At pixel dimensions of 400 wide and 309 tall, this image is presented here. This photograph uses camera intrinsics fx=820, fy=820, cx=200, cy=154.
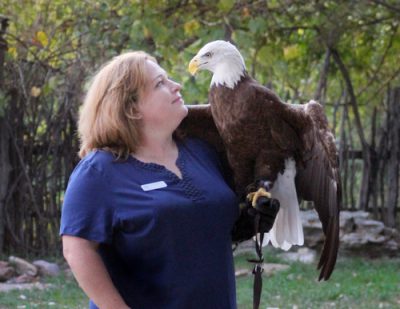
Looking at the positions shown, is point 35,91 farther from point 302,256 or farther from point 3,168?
point 302,256

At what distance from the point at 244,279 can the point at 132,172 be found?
4759mm

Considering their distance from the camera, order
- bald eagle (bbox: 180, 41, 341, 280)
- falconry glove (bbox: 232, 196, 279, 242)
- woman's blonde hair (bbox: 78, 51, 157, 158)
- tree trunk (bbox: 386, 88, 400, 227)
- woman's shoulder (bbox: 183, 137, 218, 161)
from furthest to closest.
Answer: tree trunk (bbox: 386, 88, 400, 227) < bald eagle (bbox: 180, 41, 341, 280) < falconry glove (bbox: 232, 196, 279, 242) < woman's shoulder (bbox: 183, 137, 218, 161) < woman's blonde hair (bbox: 78, 51, 157, 158)

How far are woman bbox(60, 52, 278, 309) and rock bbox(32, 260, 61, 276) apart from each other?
518 centimetres

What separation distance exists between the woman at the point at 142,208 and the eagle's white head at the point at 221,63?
1092mm

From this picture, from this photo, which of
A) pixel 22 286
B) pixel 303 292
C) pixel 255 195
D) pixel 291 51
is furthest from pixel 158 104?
pixel 291 51

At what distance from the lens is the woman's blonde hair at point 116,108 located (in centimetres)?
248

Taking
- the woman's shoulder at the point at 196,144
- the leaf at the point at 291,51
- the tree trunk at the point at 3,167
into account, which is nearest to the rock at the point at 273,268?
the leaf at the point at 291,51

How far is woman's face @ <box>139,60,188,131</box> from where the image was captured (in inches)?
99.1

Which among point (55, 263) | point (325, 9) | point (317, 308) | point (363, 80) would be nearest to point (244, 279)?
point (317, 308)

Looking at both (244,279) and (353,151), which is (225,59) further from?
(353,151)

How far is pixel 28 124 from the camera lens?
27.9ft

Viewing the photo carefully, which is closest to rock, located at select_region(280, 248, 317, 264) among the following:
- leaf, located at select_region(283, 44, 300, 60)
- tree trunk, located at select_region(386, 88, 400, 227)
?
tree trunk, located at select_region(386, 88, 400, 227)

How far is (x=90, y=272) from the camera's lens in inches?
92.6

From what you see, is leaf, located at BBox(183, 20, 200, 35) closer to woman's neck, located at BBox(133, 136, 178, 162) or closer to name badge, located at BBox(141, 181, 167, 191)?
woman's neck, located at BBox(133, 136, 178, 162)
